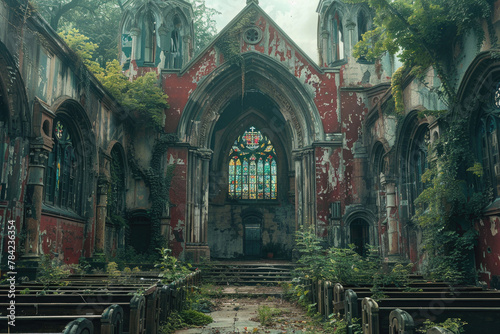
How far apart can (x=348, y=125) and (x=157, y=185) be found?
346 inches

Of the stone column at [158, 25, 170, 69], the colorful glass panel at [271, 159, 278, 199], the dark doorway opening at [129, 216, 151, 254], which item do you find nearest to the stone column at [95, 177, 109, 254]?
the dark doorway opening at [129, 216, 151, 254]

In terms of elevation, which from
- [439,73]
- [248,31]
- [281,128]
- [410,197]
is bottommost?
[410,197]

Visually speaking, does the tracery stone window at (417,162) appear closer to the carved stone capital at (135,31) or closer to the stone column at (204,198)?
the stone column at (204,198)

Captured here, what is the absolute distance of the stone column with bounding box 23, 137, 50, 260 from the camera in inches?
411

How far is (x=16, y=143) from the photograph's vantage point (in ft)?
33.8

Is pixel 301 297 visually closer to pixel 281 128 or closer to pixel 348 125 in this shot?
pixel 348 125

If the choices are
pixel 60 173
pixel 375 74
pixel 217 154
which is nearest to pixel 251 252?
pixel 217 154

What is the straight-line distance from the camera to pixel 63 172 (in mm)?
13500

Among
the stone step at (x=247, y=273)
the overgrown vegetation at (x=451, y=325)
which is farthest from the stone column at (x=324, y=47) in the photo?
the overgrown vegetation at (x=451, y=325)

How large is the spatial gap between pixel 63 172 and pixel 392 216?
11201 millimetres

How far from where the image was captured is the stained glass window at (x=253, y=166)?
1043 inches

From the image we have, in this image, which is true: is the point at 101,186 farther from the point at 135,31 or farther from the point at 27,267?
the point at 135,31

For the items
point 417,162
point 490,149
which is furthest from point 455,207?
point 417,162

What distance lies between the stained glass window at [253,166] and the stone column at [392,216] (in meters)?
10.9
